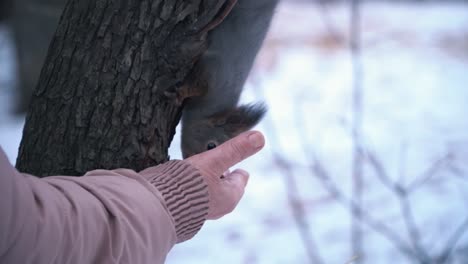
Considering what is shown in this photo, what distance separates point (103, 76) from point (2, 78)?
511cm

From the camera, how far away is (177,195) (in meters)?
0.94

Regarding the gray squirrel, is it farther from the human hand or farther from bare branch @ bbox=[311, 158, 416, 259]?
bare branch @ bbox=[311, 158, 416, 259]

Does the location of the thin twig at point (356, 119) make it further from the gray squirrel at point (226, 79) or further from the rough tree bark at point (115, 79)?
the rough tree bark at point (115, 79)

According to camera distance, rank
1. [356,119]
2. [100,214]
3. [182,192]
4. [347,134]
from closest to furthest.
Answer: [100,214] < [182,192] < [356,119] < [347,134]

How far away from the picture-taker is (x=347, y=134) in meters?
4.27

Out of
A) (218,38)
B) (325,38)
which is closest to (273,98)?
(325,38)

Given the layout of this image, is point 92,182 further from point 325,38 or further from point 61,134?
point 325,38

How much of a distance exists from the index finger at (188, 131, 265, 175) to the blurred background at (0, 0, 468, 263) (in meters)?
0.65

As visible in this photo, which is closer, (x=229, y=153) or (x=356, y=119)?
(x=229, y=153)

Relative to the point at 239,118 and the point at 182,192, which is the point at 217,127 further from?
the point at 182,192

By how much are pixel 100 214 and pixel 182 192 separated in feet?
0.47

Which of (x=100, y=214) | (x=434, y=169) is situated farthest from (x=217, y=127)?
(x=434, y=169)

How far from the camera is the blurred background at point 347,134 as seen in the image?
2818 millimetres

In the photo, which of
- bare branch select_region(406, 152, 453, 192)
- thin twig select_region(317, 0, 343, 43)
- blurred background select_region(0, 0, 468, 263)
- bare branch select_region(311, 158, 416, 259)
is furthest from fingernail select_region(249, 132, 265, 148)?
thin twig select_region(317, 0, 343, 43)
